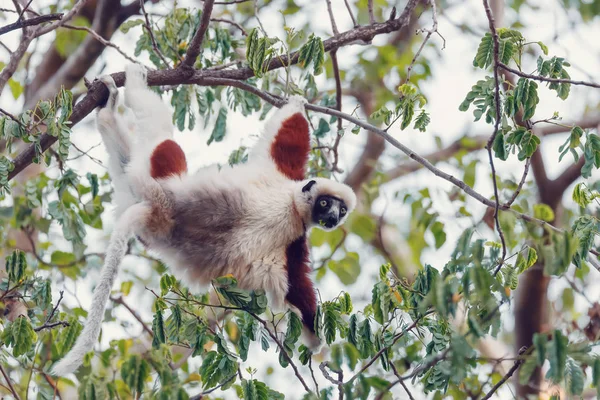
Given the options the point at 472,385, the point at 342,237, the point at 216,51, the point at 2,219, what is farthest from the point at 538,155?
the point at 2,219

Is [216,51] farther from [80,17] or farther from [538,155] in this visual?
[538,155]

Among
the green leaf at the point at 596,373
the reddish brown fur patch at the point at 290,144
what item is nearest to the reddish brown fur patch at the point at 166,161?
the reddish brown fur patch at the point at 290,144

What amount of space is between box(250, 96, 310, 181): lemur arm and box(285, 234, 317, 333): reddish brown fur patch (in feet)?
2.45

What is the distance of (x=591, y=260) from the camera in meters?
3.78

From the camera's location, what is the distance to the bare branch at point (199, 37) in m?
4.45

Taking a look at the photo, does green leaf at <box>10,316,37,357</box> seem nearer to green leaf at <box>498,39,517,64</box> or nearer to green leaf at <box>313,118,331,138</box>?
green leaf at <box>313,118,331,138</box>

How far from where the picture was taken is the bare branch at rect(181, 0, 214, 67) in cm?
445

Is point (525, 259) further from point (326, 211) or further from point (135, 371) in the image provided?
point (135, 371)

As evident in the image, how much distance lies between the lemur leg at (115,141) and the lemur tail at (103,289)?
0.53 m

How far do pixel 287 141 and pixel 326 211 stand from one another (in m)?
0.74

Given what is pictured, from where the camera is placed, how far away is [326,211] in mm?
5312

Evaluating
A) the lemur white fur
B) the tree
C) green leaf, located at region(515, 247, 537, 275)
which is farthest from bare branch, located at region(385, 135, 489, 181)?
green leaf, located at region(515, 247, 537, 275)

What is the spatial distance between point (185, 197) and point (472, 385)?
3303 millimetres

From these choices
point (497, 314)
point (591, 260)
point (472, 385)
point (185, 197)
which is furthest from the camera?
point (472, 385)
